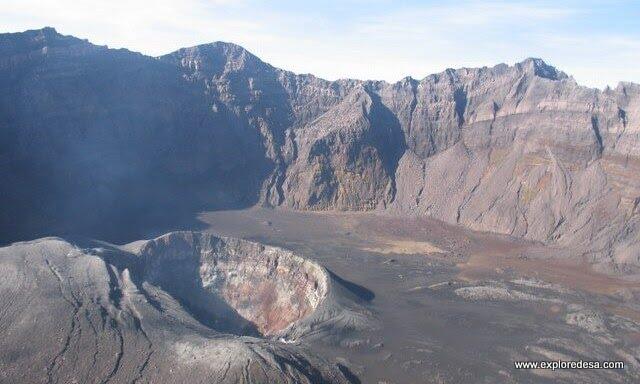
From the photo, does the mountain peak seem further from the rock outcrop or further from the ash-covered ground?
the rock outcrop

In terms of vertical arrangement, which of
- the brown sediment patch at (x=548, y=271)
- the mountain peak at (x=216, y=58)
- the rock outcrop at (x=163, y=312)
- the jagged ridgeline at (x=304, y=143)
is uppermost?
the mountain peak at (x=216, y=58)

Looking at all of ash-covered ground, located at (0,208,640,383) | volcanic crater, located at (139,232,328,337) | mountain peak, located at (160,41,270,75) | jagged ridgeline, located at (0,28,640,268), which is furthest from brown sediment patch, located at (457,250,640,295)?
mountain peak, located at (160,41,270,75)

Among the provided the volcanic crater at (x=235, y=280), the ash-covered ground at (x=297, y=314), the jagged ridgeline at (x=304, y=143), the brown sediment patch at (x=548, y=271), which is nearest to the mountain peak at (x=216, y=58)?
the jagged ridgeline at (x=304, y=143)

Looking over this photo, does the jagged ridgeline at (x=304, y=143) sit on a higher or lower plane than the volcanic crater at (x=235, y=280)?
higher

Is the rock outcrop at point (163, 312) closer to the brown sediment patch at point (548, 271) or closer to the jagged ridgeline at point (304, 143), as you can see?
the brown sediment patch at point (548, 271)

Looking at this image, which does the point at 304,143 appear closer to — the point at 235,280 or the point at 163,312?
the point at 235,280

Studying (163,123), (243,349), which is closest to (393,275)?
(243,349)

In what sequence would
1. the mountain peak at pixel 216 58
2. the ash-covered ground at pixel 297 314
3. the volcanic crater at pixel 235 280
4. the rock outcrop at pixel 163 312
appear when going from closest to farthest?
the rock outcrop at pixel 163 312 → the ash-covered ground at pixel 297 314 → the volcanic crater at pixel 235 280 → the mountain peak at pixel 216 58

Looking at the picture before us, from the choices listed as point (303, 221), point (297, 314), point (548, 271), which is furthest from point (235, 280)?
point (548, 271)
